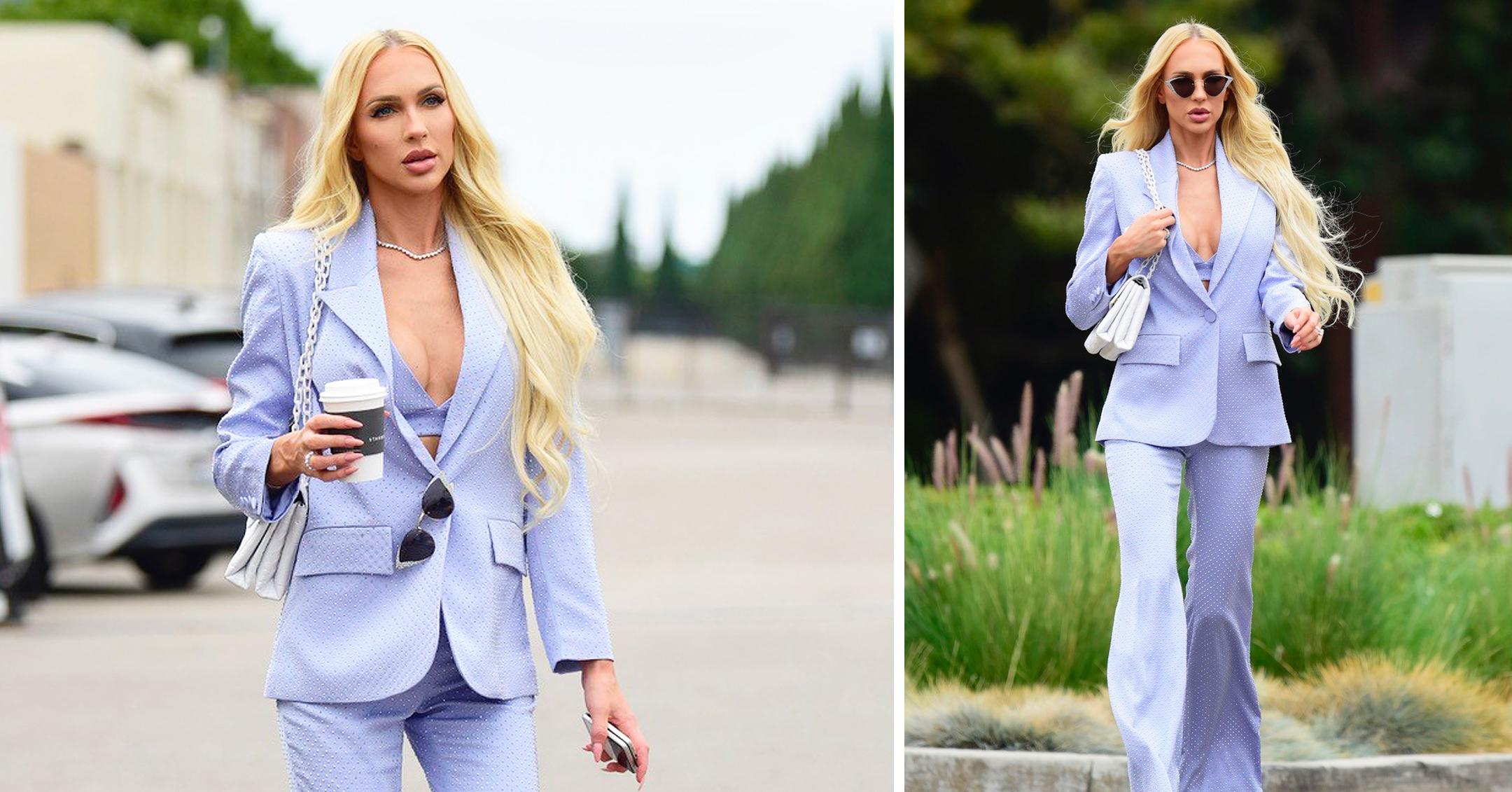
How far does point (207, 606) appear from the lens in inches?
534

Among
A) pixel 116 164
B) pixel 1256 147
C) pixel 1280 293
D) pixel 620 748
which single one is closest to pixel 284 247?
pixel 620 748

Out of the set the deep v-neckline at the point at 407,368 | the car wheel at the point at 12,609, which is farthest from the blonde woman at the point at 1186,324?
the car wheel at the point at 12,609

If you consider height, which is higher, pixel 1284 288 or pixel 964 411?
pixel 1284 288

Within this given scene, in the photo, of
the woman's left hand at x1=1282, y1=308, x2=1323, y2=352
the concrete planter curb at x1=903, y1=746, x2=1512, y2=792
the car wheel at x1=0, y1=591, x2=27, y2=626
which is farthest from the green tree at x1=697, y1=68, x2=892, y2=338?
the woman's left hand at x1=1282, y1=308, x2=1323, y2=352

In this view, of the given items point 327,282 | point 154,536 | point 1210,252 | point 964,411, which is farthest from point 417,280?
point 964,411

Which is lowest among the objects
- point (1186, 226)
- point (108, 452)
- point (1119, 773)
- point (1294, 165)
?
point (1119, 773)

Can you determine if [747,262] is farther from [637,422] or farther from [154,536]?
[154,536]

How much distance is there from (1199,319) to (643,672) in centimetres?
565

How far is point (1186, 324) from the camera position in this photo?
5.27m

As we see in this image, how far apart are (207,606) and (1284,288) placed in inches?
378

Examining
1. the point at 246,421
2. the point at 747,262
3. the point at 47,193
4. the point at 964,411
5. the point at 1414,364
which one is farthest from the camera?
the point at 747,262

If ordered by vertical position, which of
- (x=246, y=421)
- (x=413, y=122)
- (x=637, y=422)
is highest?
(x=413, y=122)

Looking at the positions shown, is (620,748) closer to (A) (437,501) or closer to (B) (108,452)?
(A) (437,501)

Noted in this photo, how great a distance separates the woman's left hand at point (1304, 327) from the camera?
196 inches
